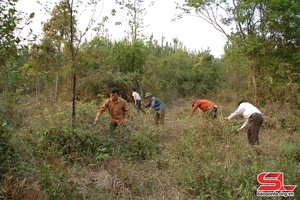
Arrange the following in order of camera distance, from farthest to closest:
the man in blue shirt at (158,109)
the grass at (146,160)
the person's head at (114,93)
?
the man in blue shirt at (158,109) → the person's head at (114,93) → the grass at (146,160)

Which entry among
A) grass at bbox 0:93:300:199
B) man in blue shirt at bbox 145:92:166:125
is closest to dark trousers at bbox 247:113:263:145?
grass at bbox 0:93:300:199

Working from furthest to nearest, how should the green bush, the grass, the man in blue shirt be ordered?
the man in blue shirt < the green bush < the grass

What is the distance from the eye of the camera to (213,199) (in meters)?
3.55

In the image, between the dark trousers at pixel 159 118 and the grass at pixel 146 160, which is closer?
the grass at pixel 146 160

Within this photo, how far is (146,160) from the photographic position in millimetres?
5066

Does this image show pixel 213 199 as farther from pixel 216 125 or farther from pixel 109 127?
pixel 109 127

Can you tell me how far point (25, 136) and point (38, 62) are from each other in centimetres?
563

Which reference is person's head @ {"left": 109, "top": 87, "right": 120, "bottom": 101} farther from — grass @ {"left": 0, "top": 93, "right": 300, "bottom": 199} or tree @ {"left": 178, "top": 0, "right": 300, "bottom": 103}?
tree @ {"left": 178, "top": 0, "right": 300, "bottom": 103}

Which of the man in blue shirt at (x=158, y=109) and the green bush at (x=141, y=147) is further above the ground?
the man in blue shirt at (x=158, y=109)

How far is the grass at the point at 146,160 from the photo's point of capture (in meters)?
3.53

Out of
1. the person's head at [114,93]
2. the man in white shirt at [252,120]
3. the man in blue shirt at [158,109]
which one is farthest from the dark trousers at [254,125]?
the man in blue shirt at [158,109]

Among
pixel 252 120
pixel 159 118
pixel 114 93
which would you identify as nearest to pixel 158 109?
pixel 159 118

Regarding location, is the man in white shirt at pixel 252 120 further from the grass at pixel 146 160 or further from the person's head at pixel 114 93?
the person's head at pixel 114 93

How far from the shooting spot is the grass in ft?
11.6
